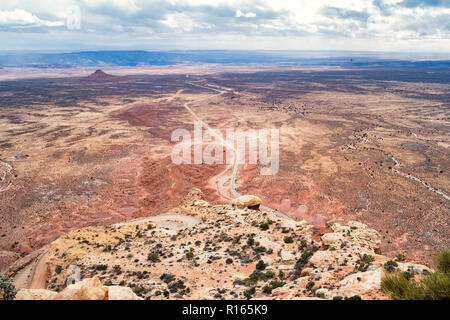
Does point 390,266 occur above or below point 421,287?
below

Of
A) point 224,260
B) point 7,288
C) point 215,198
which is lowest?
point 215,198

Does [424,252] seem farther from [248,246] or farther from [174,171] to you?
[174,171]

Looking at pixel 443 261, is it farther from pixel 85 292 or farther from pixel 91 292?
pixel 85 292

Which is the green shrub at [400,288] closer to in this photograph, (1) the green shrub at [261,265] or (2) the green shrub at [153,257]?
(1) the green shrub at [261,265]

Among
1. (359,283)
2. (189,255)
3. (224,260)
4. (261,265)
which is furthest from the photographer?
(189,255)

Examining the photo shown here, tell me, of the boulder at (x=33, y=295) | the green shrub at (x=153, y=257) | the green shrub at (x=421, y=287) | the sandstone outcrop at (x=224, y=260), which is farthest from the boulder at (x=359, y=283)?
the boulder at (x=33, y=295)

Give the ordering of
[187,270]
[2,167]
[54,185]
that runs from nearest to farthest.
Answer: [187,270], [54,185], [2,167]

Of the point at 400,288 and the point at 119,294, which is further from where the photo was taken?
the point at 119,294

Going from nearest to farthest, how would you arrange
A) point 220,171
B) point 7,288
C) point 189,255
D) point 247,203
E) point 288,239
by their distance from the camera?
point 7,288 → point 189,255 → point 288,239 → point 247,203 → point 220,171

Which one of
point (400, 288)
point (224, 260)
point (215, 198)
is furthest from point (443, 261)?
point (215, 198)
